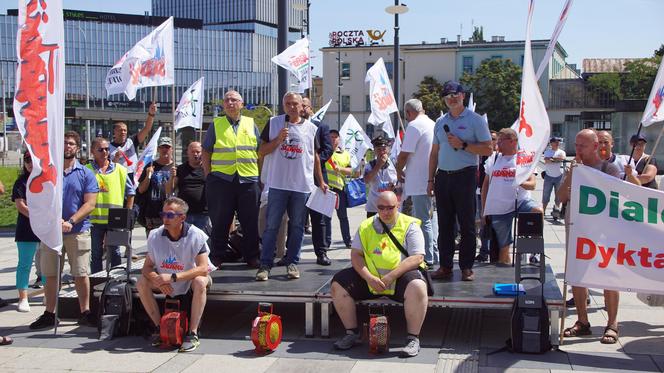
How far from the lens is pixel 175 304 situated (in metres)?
6.57

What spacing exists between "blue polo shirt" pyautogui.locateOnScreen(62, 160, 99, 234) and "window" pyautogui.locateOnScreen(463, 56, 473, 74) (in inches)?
2817

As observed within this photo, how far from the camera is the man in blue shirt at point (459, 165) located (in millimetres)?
6996

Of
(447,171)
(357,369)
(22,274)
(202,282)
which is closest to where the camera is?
(357,369)

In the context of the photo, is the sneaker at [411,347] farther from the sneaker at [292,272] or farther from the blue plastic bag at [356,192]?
the blue plastic bag at [356,192]

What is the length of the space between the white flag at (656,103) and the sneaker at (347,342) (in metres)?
3.57

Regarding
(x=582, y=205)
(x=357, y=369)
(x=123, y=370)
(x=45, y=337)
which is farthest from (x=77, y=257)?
(x=582, y=205)

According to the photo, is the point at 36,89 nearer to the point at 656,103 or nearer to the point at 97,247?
the point at 97,247

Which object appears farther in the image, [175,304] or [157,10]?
[157,10]

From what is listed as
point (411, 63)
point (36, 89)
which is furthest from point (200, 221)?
point (411, 63)

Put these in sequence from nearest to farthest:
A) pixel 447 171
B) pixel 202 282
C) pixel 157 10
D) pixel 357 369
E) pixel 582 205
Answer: pixel 357 369
pixel 582 205
pixel 202 282
pixel 447 171
pixel 157 10

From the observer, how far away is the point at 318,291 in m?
6.77

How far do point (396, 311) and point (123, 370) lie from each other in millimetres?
3135

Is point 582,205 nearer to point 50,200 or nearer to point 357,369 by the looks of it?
point 357,369

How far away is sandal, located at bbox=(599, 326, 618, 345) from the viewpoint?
6.38 m
